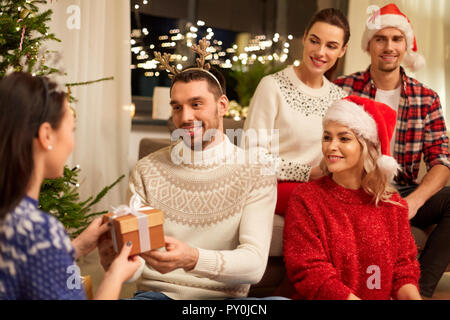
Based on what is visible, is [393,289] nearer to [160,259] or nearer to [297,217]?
[297,217]

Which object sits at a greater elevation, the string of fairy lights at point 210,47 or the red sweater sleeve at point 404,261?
the string of fairy lights at point 210,47

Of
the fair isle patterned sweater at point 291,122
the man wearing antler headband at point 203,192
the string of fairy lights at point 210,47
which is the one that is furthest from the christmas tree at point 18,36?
the string of fairy lights at point 210,47

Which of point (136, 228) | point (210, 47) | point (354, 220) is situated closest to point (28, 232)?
point (136, 228)

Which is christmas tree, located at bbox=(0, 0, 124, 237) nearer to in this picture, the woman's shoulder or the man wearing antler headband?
the man wearing antler headband

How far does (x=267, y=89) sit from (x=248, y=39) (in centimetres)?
321

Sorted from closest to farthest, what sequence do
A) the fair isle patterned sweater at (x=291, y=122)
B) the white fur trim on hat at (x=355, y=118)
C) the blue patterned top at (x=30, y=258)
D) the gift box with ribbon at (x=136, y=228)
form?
the blue patterned top at (x=30, y=258)
the gift box with ribbon at (x=136, y=228)
the white fur trim on hat at (x=355, y=118)
the fair isle patterned sweater at (x=291, y=122)

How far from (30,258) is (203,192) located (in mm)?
811

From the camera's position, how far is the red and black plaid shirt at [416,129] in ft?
8.82

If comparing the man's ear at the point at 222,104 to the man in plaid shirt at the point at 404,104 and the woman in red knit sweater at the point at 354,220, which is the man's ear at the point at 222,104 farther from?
the man in plaid shirt at the point at 404,104

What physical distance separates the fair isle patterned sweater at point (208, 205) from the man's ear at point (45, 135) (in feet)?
2.30

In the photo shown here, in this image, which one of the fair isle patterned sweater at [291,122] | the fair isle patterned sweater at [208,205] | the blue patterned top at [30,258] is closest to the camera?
the blue patterned top at [30,258]

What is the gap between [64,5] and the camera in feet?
10.9

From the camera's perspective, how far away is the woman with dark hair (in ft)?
3.16
